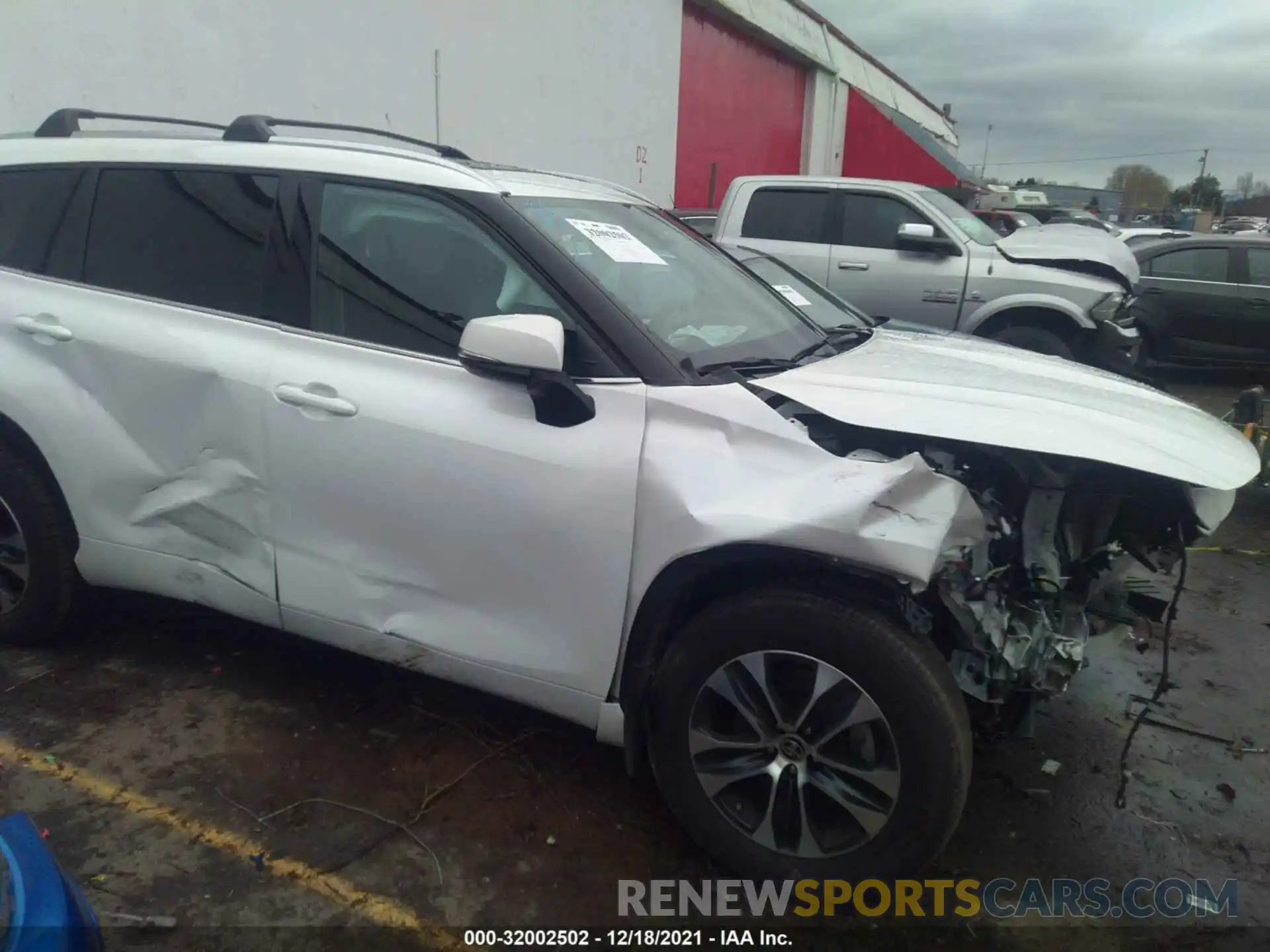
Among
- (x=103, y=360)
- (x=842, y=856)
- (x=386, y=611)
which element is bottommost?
(x=842, y=856)

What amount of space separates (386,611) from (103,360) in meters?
1.30

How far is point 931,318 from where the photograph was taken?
25.8ft

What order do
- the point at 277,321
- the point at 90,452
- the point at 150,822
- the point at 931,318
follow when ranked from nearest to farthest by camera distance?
the point at 150,822 < the point at 277,321 < the point at 90,452 < the point at 931,318

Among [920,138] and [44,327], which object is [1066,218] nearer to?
[920,138]

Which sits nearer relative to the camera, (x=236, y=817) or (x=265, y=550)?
(x=236, y=817)

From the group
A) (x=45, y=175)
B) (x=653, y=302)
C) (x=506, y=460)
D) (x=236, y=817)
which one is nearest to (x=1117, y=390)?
(x=653, y=302)

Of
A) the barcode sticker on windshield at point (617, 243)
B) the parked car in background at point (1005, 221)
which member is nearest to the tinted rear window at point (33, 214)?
the barcode sticker on windshield at point (617, 243)

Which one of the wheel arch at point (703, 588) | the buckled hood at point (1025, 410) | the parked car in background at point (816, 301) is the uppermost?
A: the parked car in background at point (816, 301)

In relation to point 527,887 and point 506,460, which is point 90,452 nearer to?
point 506,460

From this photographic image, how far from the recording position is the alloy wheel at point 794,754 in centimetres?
232

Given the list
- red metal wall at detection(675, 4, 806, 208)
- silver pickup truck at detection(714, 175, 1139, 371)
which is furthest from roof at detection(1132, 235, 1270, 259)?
red metal wall at detection(675, 4, 806, 208)

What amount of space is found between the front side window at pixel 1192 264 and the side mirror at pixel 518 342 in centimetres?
1008

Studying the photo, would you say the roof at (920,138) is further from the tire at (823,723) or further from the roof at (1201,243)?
the tire at (823,723)

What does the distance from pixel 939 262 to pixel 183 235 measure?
20.5 ft
